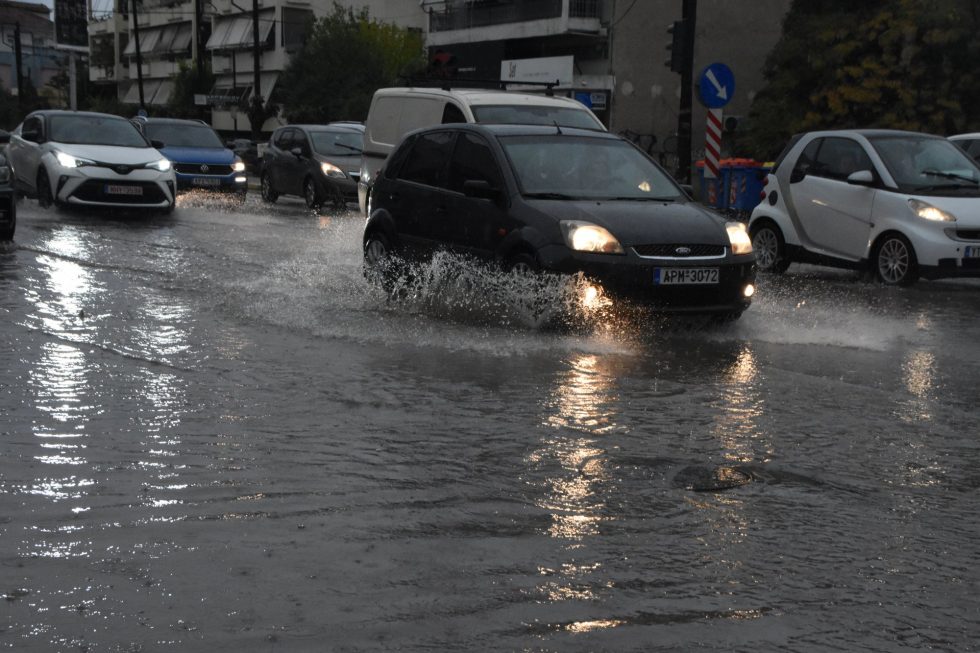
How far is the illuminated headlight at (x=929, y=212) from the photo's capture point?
13.5 metres

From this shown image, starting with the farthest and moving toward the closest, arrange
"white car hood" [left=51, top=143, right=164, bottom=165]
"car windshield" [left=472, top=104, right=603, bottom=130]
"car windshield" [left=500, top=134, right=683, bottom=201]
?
"white car hood" [left=51, top=143, right=164, bottom=165], "car windshield" [left=472, top=104, right=603, bottom=130], "car windshield" [left=500, top=134, right=683, bottom=201]

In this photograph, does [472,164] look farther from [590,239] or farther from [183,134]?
[183,134]

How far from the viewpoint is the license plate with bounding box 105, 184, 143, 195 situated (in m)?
20.1

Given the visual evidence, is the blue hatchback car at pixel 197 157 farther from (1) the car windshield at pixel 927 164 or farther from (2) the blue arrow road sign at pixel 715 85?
(1) the car windshield at pixel 927 164

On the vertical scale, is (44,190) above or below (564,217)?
below

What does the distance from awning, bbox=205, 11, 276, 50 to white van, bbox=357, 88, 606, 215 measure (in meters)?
61.7

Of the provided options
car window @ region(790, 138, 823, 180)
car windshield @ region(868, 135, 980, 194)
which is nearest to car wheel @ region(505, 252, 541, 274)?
car windshield @ region(868, 135, 980, 194)

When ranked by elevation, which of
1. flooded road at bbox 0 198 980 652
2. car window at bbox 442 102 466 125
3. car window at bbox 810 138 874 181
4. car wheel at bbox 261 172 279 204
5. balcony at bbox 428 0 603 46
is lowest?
car wheel at bbox 261 172 279 204

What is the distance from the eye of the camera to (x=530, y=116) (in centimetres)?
1677

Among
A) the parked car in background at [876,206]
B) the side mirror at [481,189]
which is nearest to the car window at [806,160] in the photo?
the parked car in background at [876,206]

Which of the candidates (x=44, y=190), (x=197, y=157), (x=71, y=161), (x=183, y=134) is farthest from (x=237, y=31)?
(x=71, y=161)

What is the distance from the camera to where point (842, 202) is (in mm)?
14531

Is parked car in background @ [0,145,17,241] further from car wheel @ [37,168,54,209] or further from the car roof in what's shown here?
the car roof

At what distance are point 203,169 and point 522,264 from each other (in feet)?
57.8
